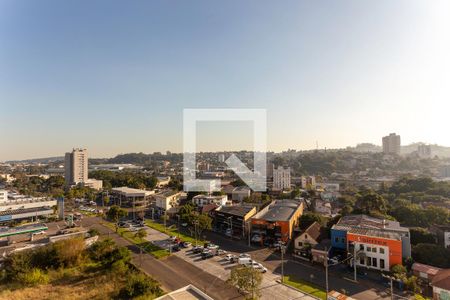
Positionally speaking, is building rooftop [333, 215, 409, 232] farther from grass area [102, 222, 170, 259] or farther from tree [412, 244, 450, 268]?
grass area [102, 222, 170, 259]

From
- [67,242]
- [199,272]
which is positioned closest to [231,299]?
[199,272]

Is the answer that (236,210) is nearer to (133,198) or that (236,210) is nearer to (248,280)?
(248,280)

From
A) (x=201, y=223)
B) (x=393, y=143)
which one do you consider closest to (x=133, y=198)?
(x=201, y=223)

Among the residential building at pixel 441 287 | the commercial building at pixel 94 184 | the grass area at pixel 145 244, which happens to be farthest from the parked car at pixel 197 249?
the commercial building at pixel 94 184

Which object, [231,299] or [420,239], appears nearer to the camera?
[231,299]

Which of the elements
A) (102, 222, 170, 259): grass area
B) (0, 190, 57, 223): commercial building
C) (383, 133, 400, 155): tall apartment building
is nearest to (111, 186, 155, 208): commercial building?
(0, 190, 57, 223): commercial building

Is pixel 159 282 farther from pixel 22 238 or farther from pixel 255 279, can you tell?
pixel 22 238
